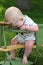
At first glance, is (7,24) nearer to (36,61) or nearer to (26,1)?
(36,61)

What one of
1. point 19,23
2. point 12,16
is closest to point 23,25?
point 19,23

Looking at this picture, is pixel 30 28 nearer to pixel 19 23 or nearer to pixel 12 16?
pixel 19 23

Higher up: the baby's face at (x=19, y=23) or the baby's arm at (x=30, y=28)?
the baby's face at (x=19, y=23)

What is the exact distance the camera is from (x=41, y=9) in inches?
469

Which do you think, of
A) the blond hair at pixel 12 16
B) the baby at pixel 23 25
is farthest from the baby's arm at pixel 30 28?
the blond hair at pixel 12 16

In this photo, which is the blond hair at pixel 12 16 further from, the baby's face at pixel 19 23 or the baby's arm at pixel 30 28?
the baby's arm at pixel 30 28

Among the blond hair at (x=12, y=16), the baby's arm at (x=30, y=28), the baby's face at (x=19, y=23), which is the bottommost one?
the baby's arm at (x=30, y=28)

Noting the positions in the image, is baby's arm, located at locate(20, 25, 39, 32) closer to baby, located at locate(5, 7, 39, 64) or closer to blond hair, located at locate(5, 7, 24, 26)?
baby, located at locate(5, 7, 39, 64)

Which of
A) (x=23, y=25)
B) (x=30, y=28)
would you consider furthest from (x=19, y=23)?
(x=30, y=28)

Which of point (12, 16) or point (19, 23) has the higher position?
point (12, 16)

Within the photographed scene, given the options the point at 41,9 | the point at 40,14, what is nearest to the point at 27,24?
the point at 40,14

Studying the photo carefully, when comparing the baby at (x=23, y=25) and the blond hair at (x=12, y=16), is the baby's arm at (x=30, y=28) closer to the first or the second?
the baby at (x=23, y=25)

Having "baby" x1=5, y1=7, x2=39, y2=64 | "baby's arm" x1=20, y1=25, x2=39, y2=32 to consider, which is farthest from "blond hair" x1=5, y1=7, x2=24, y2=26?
"baby's arm" x1=20, y1=25, x2=39, y2=32

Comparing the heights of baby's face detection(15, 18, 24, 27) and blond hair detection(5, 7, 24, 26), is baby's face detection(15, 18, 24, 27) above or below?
below
